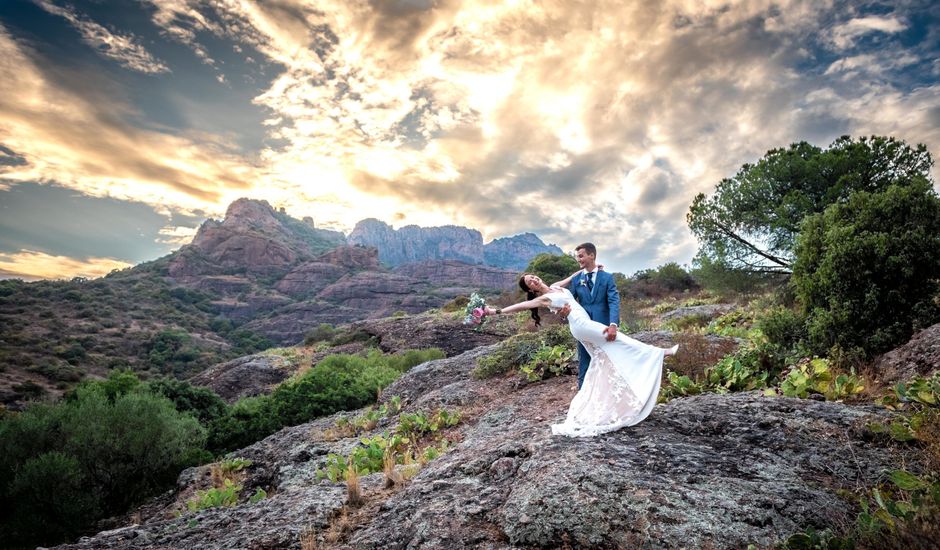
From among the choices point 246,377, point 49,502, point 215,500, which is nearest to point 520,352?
point 215,500

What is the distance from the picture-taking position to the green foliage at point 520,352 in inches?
432

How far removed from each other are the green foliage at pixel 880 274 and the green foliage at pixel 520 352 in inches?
205

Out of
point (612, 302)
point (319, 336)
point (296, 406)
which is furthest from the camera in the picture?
point (319, 336)

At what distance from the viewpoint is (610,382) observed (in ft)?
16.6

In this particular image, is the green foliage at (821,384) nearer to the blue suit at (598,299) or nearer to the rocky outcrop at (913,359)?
the rocky outcrop at (913,359)

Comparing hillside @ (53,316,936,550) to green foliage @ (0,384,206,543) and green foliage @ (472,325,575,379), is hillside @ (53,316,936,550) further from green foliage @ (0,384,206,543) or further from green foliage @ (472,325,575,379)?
green foliage @ (0,384,206,543)

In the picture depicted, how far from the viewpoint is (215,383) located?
24.0 m

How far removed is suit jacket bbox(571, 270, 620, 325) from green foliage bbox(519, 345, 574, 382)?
3.99 meters

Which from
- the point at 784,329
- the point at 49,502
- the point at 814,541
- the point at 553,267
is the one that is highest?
the point at 553,267

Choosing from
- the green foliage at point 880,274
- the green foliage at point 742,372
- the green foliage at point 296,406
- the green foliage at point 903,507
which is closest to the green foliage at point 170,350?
the green foliage at point 296,406

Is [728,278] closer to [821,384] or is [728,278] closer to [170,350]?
[821,384]

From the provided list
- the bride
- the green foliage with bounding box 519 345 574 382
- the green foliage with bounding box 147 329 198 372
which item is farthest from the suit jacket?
the green foliage with bounding box 147 329 198 372

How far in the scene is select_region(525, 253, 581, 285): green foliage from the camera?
35438 millimetres

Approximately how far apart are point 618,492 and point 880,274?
263 inches
